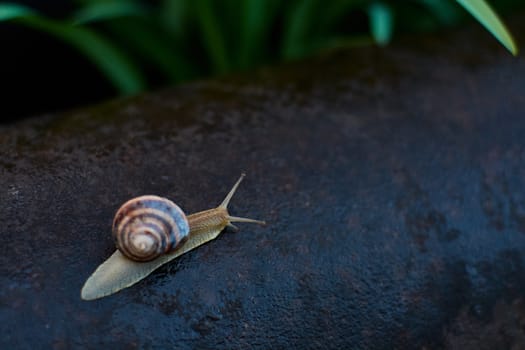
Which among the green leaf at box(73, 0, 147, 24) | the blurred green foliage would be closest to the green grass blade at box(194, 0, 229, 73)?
the blurred green foliage

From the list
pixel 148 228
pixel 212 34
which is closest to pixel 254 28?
pixel 212 34

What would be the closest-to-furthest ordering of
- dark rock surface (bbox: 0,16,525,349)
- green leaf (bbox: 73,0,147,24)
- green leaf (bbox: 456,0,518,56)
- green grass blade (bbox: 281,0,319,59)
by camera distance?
dark rock surface (bbox: 0,16,525,349) < green leaf (bbox: 456,0,518,56) < green leaf (bbox: 73,0,147,24) < green grass blade (bbox: 281,0,319,59)

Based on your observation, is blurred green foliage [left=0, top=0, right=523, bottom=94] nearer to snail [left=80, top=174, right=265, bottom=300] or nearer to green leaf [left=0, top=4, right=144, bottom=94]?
green leaf [left=0, top=4, right=144, bottom=94]

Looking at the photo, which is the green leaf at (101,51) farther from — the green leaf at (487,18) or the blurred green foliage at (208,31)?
the green leaf at (487,18)

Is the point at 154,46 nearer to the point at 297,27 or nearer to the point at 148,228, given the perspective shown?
the point at 297,27

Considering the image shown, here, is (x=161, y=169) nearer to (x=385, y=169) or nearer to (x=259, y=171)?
(x=259, y=171)
